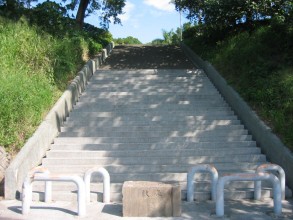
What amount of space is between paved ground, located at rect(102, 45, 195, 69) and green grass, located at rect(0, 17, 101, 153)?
6.82ft

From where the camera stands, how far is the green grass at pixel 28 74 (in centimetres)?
856

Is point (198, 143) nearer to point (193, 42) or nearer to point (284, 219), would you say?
point (284, 219)

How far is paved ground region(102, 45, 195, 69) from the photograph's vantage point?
1642 centimetres

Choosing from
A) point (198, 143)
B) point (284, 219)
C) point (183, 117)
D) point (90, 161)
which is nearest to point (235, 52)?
point (183, 117)

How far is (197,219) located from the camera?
6.07m

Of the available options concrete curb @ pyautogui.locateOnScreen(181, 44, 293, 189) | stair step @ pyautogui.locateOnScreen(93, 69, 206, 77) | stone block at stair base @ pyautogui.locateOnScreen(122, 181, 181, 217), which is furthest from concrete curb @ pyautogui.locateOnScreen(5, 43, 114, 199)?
concrete curb @ pyautogui.locateOnScreen(181, 44, 293, 189)

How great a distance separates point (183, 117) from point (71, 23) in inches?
429

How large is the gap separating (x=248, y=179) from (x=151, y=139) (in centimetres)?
360

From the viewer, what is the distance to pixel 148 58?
60.2 ft

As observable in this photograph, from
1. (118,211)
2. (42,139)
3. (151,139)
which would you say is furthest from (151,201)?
(42,139)

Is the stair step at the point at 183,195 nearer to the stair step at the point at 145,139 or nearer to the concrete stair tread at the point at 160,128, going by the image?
the stair step at the point at 145,139

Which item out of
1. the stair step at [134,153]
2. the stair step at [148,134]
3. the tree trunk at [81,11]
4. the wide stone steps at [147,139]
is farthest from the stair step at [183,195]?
the tree trunk at [81,11]

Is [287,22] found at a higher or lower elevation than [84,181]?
higher

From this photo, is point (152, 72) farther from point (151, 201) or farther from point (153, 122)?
point (151, 201)
